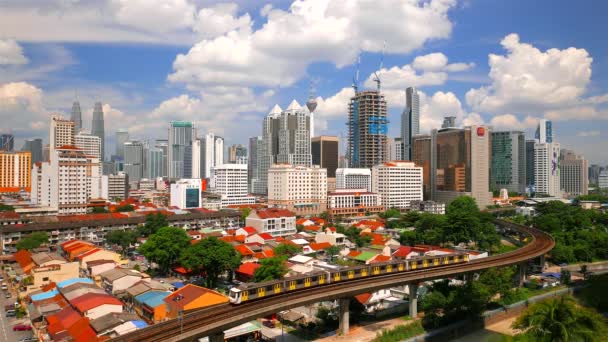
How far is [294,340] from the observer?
24.2 meters

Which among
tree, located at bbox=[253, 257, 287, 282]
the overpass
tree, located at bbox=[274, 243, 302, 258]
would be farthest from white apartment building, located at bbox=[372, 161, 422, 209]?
tree, located at bbox=[253, 257, 287, 282]

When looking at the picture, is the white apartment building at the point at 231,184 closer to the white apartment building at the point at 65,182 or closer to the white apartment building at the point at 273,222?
the white apartment building at the point at 65,182

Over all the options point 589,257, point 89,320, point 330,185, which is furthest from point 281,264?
point 330,185

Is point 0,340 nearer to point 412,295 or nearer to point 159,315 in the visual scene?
point 159,315

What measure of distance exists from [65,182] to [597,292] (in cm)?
7107

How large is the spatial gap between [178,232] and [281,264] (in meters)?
12.7

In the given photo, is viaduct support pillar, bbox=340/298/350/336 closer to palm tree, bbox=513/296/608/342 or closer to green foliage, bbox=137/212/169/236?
palm tree, bbox=513/296/608/342

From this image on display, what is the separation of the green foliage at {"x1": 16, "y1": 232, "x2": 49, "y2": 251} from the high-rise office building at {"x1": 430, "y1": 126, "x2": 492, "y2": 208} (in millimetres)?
77961

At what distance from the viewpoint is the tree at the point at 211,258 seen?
31.7 meters

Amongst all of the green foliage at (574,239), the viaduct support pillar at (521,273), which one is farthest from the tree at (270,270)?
the green foliage at (574,239)

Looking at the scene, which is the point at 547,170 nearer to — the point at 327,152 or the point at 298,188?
the point at 327,152

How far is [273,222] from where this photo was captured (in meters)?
55.3

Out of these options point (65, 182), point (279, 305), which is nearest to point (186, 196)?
point (65, 182)

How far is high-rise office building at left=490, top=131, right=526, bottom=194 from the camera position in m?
126
